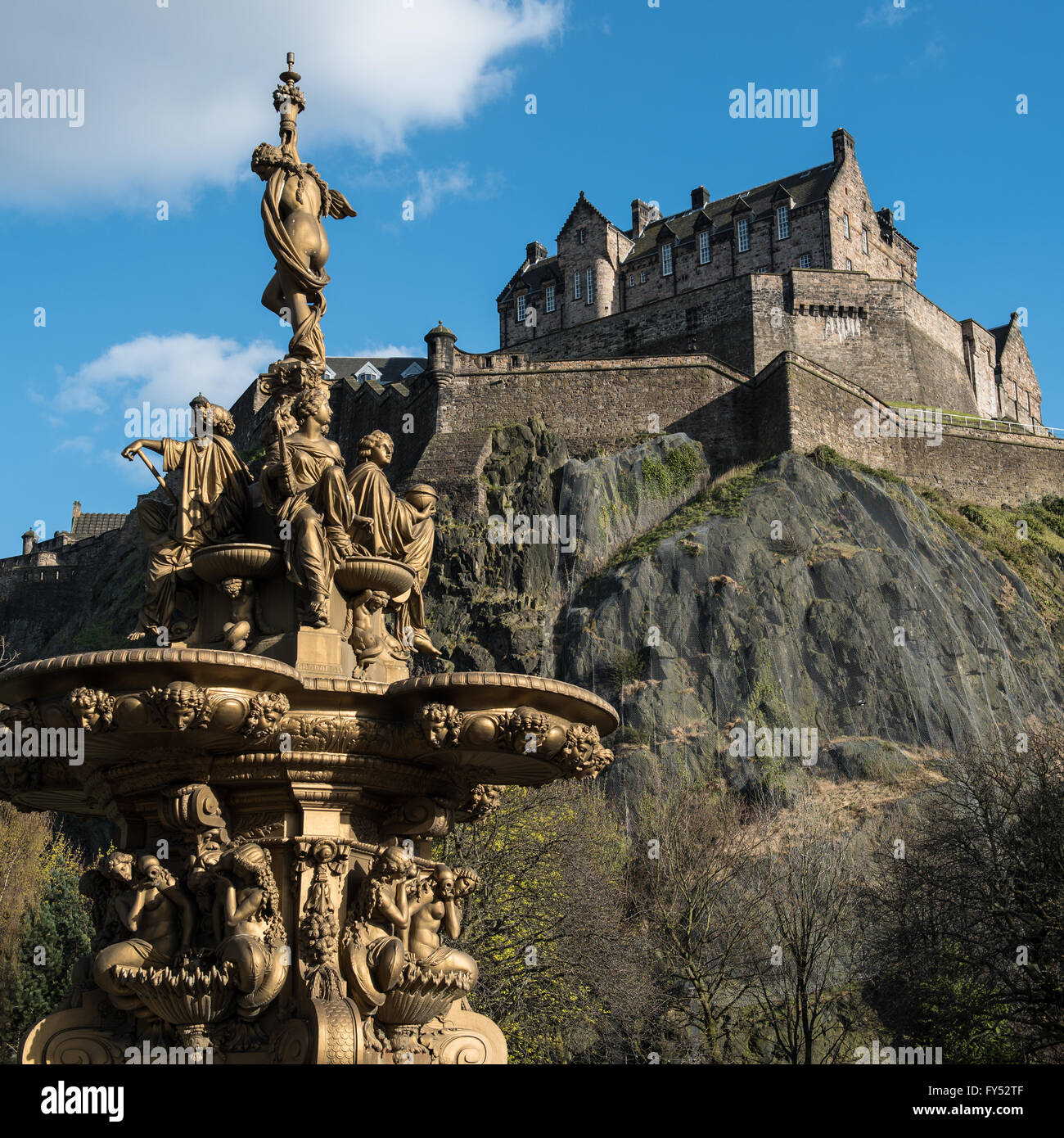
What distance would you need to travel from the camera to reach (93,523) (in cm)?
9594

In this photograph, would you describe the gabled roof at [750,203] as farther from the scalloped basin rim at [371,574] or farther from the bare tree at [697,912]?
the scalloped basin rim at [371,574]

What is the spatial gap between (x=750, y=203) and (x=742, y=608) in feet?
110

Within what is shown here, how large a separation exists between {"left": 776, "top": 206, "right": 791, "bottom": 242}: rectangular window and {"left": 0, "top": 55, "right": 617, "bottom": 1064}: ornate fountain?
65846 millimetres

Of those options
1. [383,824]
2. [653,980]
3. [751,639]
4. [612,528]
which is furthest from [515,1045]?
[612,528]

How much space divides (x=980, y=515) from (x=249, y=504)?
53.7 meters

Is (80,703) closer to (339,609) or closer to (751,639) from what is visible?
(339,609)

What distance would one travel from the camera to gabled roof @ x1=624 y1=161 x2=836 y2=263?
72.6 metres

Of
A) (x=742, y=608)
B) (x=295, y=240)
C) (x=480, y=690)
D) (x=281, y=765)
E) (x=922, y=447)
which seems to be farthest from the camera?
(x=922, y=447)

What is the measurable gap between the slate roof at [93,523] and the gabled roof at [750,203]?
41.1 m

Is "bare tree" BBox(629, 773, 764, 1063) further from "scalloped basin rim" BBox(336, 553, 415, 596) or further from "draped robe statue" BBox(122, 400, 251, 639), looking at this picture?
"draped robe statue" BBox(122, 400, 251, 639)

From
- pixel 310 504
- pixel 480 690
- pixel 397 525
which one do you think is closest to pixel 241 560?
pixel 310 504

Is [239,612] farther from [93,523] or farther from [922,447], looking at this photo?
[93,523]

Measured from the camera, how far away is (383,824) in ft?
29.6
